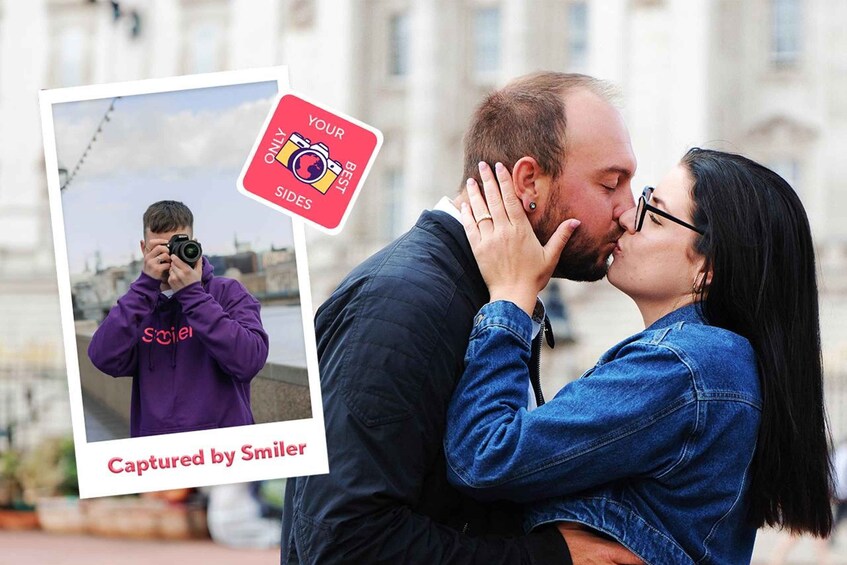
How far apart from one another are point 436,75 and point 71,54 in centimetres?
1067

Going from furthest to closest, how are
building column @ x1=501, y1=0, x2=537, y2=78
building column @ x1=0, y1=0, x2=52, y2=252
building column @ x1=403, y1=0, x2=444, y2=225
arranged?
1. building column @ x1=0, y1=0, x2=52, y2=252
2. building column @ x1=403, y1=0, x2=444, y2=225
3. building column @ x1=501, y1=0, x2=537, y2=78

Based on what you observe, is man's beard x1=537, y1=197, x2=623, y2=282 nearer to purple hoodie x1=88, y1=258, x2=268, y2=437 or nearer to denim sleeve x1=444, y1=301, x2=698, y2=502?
denim sleeve x1=444, y1=301, x2=698, y2=502

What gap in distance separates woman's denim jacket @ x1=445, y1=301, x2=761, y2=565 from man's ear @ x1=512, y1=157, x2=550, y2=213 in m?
0.28

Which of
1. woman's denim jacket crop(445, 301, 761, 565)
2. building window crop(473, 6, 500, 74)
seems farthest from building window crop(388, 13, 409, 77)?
woman's denim jacket crop(445, 301, 761, 565)

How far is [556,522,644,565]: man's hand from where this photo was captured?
2426 mm

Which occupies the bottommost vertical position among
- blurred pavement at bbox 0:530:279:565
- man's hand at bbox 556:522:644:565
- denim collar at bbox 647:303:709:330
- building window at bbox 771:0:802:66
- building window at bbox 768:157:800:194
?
blurred pavement at bbox 0:530:279:565

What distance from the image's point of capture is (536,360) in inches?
107

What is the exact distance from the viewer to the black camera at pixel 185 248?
2.03 meters

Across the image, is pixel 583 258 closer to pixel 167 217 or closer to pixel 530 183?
pixel 530 183

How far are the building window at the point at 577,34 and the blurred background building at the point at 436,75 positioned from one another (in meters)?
0.05

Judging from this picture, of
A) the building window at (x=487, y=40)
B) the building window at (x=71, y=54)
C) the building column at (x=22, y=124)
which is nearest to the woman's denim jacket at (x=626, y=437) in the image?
the building window at (x=487, y=40)

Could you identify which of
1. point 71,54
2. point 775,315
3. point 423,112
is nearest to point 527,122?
point 775,315

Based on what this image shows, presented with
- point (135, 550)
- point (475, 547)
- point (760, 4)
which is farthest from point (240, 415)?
point (760, 4)

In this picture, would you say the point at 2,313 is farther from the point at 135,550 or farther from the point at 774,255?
the point at 774,255
